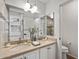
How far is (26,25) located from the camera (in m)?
2.64

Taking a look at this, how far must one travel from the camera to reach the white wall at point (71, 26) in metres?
3.66

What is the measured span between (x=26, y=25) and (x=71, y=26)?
6.69 ft

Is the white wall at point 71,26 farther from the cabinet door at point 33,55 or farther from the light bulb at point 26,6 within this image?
the cabinet door at point 33,55

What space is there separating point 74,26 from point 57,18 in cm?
99

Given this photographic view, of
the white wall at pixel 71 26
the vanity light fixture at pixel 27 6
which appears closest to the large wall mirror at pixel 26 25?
the vanity light fixture at pixel 27 6

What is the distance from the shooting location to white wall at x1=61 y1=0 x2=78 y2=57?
3.66 m

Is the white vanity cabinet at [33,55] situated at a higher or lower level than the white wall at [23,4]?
lower

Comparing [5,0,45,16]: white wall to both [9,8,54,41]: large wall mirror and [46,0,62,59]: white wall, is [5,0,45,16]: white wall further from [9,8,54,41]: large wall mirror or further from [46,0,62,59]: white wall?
[46,0,62,59]: white wall

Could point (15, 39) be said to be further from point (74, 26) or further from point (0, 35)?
point (74, 26)

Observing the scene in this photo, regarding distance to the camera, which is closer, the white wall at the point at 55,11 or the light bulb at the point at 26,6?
the light bulb at the point at 26,6

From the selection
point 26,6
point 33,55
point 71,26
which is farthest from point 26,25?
point 71,26

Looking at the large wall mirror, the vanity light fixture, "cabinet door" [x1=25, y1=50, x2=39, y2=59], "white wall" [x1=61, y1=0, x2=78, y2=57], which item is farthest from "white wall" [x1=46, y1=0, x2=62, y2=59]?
"cabinet door" [x1=25, y1=50, x2=39, y2=59]

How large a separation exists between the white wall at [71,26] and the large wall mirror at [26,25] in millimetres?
933

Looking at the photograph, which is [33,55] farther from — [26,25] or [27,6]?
[27,6]
